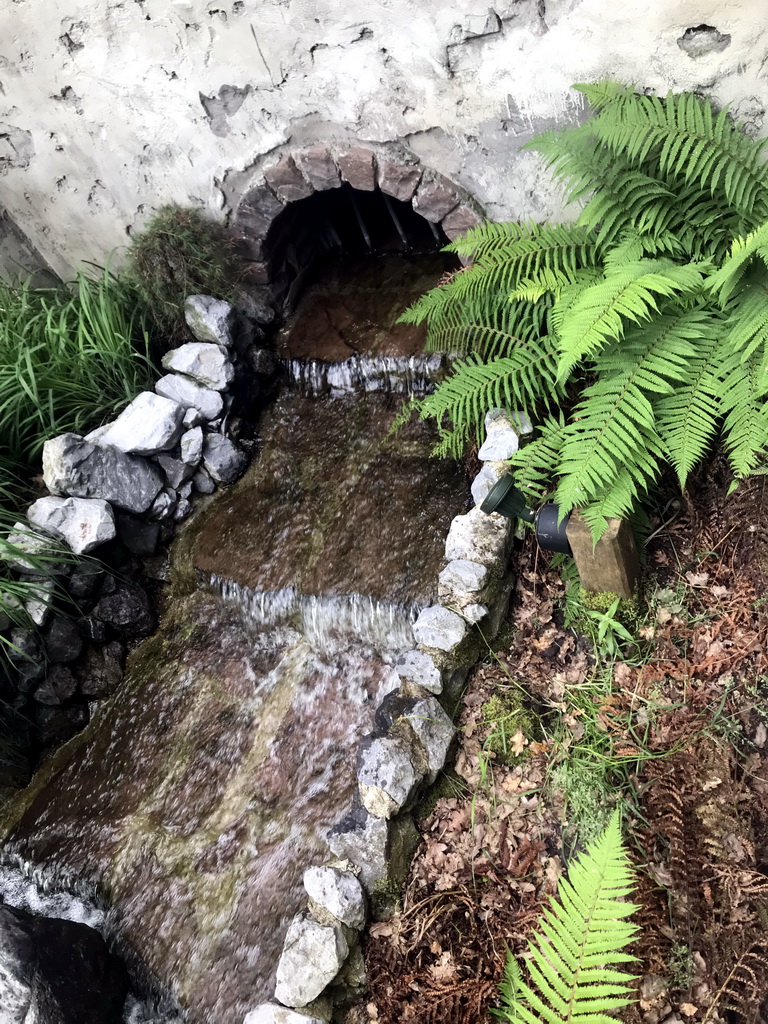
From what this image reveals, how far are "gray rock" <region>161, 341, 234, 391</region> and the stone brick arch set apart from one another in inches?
35.4

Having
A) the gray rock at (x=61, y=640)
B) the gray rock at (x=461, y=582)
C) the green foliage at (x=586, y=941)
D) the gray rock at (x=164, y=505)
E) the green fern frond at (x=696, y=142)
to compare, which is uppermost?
the green fern frond at (x=696, y=142)

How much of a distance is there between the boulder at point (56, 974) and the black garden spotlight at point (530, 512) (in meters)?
2.54

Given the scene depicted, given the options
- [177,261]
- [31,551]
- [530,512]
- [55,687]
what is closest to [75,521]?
[31,551]

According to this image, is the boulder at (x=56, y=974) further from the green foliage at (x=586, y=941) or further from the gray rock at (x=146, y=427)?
the gray rock at (x=146, y=427)

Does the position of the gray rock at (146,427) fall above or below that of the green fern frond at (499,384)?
above

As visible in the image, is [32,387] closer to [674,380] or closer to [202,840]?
[202,840]

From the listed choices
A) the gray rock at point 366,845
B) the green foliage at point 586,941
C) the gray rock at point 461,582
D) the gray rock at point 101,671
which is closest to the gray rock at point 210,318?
the gray rock at point 101,671

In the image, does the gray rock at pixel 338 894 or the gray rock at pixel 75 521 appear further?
the gray rock at pixel 75 521

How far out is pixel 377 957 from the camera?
2.65m

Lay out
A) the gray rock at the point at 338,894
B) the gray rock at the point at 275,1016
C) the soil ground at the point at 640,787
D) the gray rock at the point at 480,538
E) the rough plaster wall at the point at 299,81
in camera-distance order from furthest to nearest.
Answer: the gray rock at the point at 480,538 → the rough plaster wall at the point at 299,81 → the gray rock at the point at 338,894 → the gray rock at the point at 275,1016 → the soil ground at the point at 640,787

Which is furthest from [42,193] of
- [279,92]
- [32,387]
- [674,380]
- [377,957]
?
[377,957]

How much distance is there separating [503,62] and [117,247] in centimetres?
299

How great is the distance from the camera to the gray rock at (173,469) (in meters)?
4.47

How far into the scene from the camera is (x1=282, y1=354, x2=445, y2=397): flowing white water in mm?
4469
